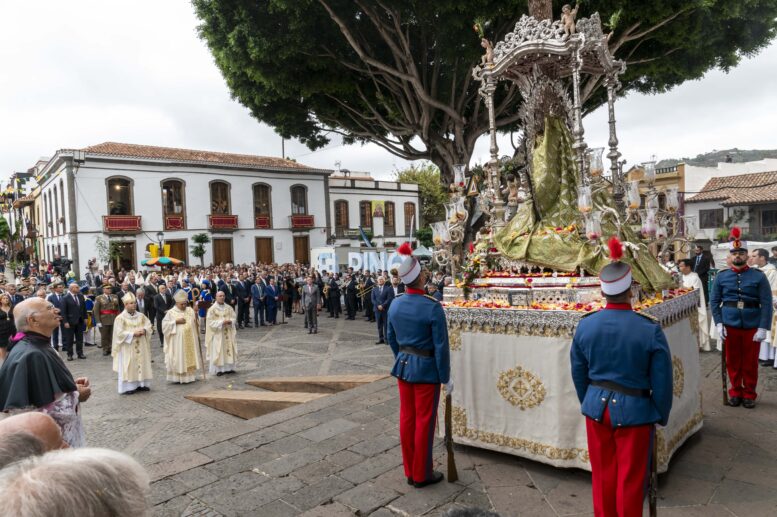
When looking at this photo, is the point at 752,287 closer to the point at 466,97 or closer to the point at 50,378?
the point at 50,378

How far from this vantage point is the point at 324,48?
13445 millimetres

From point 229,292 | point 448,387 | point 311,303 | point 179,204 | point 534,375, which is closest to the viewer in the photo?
point 448,387

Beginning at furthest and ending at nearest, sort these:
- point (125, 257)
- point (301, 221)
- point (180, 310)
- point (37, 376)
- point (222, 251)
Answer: point (301, 221), point (222, 251), point (125, 257), point (180, 310), point (37, 376)

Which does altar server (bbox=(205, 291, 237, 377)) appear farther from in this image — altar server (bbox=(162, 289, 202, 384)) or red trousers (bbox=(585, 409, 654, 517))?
red trousers (bbox=(585, 409, 654, 517))

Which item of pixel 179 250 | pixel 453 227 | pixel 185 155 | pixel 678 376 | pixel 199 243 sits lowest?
pixel 678 376

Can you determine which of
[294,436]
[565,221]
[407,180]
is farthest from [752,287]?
[407,180]

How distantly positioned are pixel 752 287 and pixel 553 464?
3.71 m

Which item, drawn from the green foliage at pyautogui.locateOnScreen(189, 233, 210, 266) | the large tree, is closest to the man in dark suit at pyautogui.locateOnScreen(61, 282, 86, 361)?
the large tree

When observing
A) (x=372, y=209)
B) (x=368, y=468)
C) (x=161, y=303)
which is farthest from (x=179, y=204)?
(x=368, y=468)

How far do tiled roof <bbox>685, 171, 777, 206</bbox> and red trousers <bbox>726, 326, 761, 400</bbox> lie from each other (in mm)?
27585

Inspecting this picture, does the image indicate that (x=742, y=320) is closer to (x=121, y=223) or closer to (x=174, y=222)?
(x=121, y=223)

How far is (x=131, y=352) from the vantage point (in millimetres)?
9320

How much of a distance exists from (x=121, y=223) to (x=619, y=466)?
29428 millimetres

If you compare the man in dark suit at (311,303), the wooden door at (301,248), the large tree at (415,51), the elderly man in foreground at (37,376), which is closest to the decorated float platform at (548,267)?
the elderly man in foreground at (37,376)
